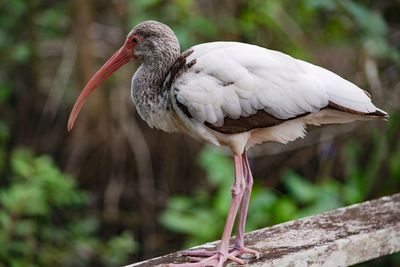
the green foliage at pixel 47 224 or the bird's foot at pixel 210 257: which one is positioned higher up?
the bird's foot at pixel 210 257

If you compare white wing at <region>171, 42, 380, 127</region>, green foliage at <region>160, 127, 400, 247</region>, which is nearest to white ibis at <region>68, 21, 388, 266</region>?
white wing at <region>171, 42, 380, 127</region>

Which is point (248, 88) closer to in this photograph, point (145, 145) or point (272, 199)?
point (272, 199)

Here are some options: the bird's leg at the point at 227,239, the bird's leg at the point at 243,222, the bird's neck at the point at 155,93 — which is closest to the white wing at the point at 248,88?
the bird's neck at the point at 155,93

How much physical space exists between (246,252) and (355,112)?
676 millimetres

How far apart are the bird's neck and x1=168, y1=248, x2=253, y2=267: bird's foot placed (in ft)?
1.61

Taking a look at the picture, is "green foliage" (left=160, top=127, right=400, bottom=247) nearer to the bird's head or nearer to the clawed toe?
the clawed toe

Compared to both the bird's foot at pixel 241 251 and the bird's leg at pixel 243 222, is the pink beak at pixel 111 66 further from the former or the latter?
the bird's foot at pixel 241 251

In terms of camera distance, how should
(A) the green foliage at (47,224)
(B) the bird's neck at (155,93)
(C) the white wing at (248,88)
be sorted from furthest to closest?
(A) the green foliage at (47,224) < (B) the bird's neck at (155,93) < (C) the white wing at (248,88)

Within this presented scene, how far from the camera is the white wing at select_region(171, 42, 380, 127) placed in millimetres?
2846

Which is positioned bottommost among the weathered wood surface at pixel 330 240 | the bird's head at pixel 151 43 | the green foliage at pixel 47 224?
the green foliage at pixel 47 224

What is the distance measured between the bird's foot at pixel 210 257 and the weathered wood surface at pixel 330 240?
32 millimetres

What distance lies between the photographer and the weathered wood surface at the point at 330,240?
9.66ft

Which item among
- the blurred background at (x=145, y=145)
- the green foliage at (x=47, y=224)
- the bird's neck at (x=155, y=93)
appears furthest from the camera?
the blurred background at (x=145, y=145)

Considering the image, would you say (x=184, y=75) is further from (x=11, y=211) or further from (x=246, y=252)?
(x=11, y=211)
